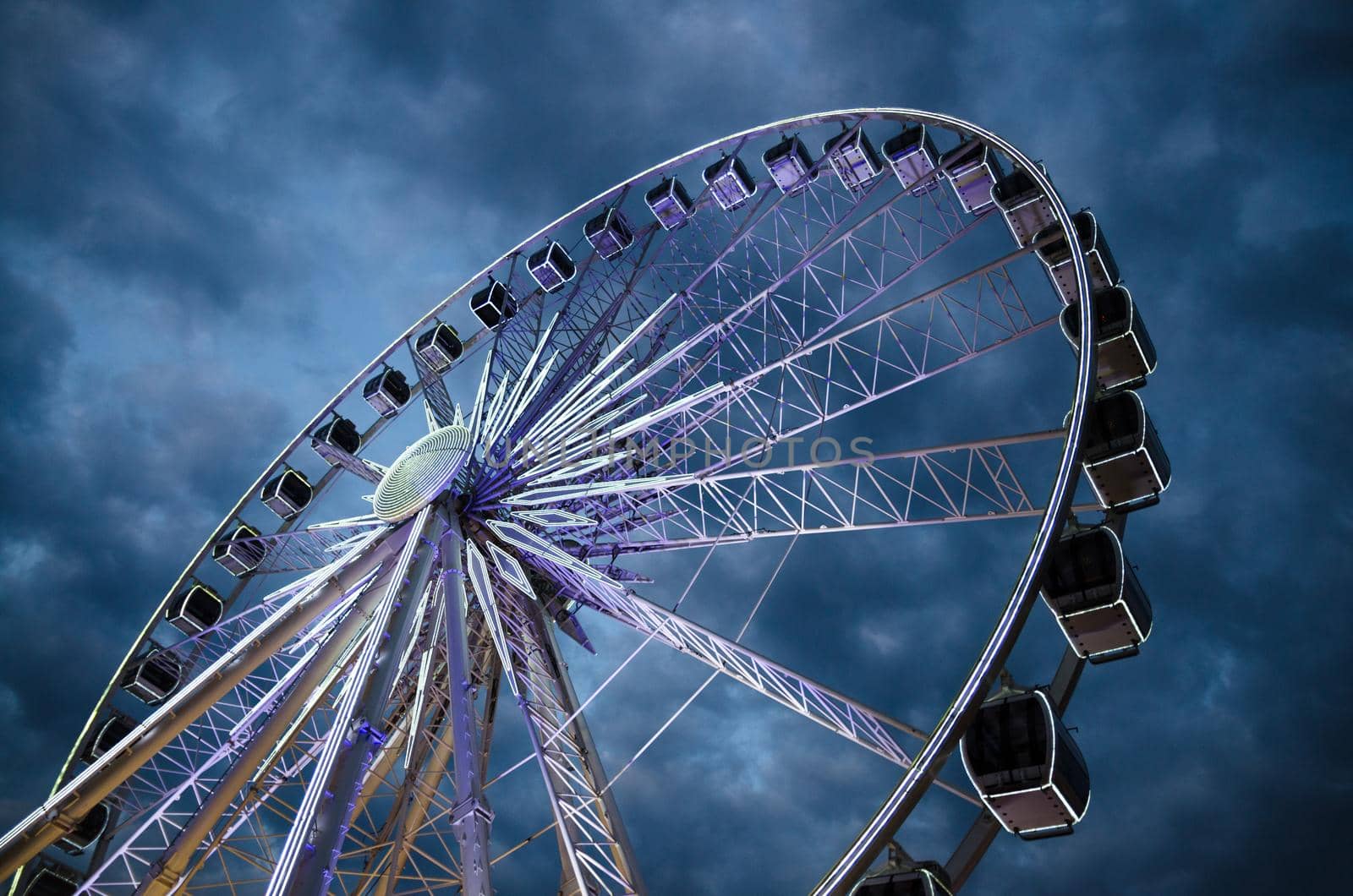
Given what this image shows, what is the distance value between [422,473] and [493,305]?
312 inches

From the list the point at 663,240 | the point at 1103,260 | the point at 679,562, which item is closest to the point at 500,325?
the point at 663,240

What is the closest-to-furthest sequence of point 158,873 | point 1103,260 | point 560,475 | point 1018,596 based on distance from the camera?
point 1018,596, point 158,873, point 1103,260, point 560,475

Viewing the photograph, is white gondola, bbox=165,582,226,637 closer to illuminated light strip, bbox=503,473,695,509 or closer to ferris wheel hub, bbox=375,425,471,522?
ferris wheel hub, bbox=375,425,471,522

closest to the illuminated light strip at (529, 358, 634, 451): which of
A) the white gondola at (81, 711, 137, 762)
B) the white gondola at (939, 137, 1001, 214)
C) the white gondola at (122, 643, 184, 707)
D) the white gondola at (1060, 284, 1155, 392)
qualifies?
the white gondola at (939, 137, 1001, 214)

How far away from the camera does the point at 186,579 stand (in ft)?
70.6

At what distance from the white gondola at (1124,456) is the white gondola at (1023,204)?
5652mm

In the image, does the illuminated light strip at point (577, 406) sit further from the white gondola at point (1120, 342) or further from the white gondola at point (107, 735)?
the white gondola at point (107, 735)

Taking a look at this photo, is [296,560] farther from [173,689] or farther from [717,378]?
[717,378]

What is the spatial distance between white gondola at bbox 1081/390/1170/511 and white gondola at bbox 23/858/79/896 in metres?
17.2

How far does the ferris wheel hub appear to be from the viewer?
16156mm

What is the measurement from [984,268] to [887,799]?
876cm

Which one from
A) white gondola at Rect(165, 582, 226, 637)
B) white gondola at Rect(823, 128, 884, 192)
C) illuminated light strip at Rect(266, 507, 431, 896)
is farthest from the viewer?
white gondola at Rect(823, 128, 884, 192)

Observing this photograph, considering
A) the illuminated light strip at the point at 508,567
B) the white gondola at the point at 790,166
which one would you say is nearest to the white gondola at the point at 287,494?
the illuminated light strip at the point at 508,567

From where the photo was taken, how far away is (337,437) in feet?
73.8
